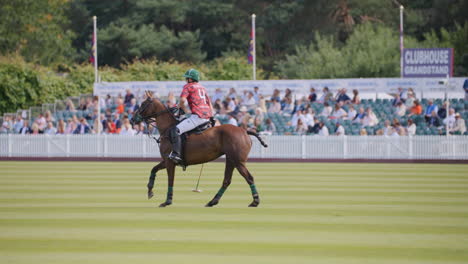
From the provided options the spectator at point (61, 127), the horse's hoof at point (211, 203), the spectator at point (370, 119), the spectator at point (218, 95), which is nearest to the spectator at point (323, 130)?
the spectator at point (370, 119)

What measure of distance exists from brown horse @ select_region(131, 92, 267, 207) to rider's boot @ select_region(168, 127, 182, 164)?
0.10 meters

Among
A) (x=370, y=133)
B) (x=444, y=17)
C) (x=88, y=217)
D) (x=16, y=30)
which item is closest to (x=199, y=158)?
(x=88, y=217)

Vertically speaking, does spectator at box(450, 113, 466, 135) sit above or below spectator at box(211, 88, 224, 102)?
below

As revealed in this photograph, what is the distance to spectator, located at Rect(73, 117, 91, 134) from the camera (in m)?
31.0

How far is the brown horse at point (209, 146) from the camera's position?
42.5ft

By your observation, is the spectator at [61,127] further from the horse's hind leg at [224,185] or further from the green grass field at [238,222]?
the horse's hind leg at [224,185]

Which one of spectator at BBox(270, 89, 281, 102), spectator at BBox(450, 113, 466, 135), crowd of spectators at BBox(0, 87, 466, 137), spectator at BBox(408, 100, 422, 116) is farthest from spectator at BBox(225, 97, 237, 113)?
spectator at BBox(450, 113, 466, 135)

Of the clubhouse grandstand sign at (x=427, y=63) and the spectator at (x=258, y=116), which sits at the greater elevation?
the clubhouse grandstand sign at (x=427, y=63)

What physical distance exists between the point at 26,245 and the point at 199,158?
4.73 meters

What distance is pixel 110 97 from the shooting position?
34.4 m

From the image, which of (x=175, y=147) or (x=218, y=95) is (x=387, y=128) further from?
(x=175, y=147)

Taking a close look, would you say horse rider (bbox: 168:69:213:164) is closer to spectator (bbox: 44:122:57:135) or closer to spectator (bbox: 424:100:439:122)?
spectator (bbox: 424:100:439:122)

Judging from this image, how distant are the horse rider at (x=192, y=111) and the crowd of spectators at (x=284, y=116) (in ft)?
45.5

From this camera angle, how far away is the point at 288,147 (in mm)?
27688
